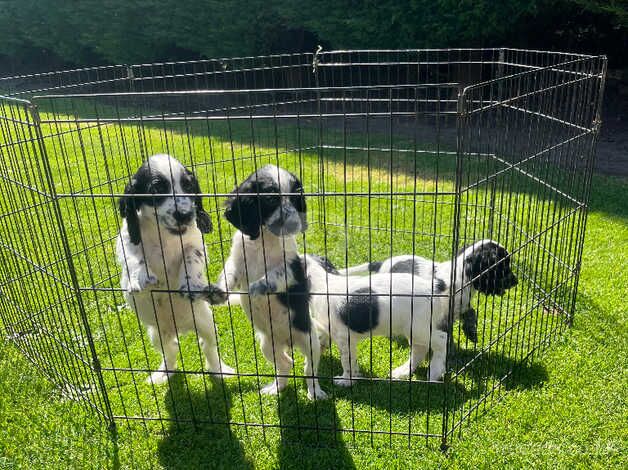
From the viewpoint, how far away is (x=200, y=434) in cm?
367

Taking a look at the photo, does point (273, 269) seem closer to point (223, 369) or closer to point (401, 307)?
point (401, 307)

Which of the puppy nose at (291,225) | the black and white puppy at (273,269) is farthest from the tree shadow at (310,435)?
the puppy nose at (291,225)

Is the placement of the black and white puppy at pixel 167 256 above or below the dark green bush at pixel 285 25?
below

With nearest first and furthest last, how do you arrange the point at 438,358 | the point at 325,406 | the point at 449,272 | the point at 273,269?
the point at 273,269
the point at 325,406
the point at 438,358
the point at 449,272

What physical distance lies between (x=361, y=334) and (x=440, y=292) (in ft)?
2.11

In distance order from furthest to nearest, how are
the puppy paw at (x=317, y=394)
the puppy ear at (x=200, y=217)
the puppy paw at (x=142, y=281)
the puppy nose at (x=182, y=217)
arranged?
the puppy paw at (x=317, y=394) < the puppy ear at (x=200, y=217) < the puppy paw at (x=142, y=281) < the puppy nose at (x=182, y=217)

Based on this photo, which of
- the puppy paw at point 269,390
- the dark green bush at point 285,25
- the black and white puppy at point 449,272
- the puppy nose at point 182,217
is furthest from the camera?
the dark green bush at point 285,25

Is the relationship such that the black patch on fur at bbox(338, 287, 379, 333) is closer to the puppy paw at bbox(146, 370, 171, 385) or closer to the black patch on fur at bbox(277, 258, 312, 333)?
the black patch on fur at bbox(277, 258, 312, 333)

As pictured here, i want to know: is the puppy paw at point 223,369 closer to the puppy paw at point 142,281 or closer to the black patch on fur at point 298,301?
the black patch on fur at point 298,301

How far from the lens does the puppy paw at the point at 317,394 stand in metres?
3.91

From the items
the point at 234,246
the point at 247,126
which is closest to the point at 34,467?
the point at 234,246

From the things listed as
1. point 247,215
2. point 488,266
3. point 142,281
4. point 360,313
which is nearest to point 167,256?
point 142,281

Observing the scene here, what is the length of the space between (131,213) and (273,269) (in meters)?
0.94

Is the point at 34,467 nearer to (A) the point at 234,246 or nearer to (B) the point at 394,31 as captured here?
(A) the point at 234,246
